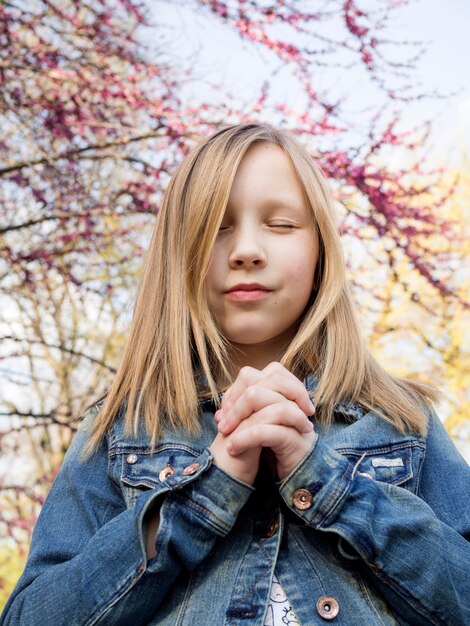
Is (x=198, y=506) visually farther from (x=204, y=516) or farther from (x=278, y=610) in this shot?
(x=278, y=610)

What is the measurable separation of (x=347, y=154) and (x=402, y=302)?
388 cm

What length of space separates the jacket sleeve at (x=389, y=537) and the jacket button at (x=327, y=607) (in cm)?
8

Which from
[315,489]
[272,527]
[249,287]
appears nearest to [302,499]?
[315,489]

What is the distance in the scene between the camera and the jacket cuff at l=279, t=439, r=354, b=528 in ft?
3.47

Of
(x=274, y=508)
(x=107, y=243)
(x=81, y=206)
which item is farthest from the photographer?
(x=107, y=243)

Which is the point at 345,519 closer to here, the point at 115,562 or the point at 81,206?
the point at 115,562

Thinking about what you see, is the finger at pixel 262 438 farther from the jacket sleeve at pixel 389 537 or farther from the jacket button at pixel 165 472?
the jacket button at pixel 165 472

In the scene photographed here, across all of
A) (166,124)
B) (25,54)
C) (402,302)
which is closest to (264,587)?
(166,124)

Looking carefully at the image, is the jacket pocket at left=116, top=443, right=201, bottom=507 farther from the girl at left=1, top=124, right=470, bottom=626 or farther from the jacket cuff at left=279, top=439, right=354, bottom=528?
the jacket cuff at left=279, top=439, right=354, bottom=528

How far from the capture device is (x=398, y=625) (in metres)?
1.08

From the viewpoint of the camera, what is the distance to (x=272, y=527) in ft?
3.79

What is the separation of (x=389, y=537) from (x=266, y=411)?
1.01 ft

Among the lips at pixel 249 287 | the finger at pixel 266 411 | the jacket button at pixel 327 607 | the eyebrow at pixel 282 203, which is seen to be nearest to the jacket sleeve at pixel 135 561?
the finger at pixel 266 411

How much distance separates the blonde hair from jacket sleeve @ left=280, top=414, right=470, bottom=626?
0.25 meters
